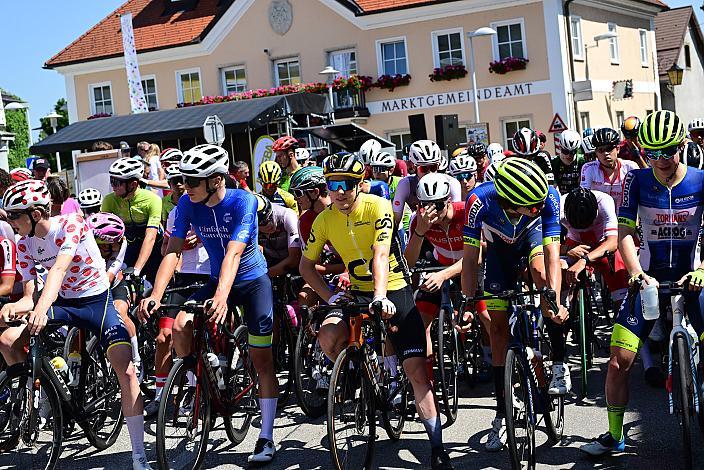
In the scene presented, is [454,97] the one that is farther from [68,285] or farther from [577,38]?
[68,285]

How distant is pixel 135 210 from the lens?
9.50m

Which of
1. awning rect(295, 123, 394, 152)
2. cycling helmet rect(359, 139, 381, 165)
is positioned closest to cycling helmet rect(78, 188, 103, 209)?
cycling helmet rect(359, 139, 381, 165)

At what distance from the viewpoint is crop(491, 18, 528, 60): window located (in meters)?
34.9

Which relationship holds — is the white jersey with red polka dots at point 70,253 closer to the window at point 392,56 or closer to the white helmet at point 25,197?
the white helmet at point 25,197

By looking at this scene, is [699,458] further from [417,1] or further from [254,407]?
[417,1]

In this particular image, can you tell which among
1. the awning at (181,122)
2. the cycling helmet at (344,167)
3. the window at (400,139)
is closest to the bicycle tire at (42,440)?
the cycling helmet at (344,167)

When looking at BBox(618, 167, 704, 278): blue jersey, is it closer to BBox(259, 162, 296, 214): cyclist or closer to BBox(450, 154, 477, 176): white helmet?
BBox(450, 154, 477, 176): white helmet

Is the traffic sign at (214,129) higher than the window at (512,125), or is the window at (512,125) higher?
the window at (512,125)

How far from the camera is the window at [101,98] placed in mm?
42531

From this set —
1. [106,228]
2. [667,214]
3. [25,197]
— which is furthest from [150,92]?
[667,214]

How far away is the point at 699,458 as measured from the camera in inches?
241

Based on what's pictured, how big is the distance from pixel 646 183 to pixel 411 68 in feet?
101

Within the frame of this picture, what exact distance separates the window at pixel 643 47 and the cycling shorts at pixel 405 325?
1586 inches

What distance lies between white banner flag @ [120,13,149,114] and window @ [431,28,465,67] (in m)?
10.9
